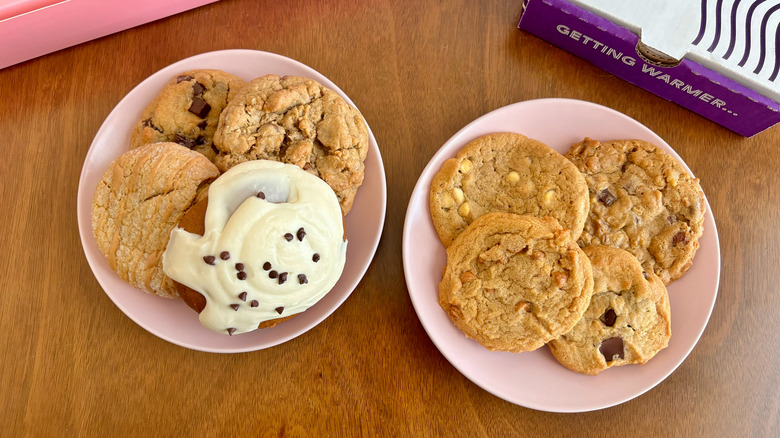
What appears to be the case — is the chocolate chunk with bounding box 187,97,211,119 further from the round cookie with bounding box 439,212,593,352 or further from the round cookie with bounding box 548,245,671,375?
the round cookie with bounding box 548,245,671,375

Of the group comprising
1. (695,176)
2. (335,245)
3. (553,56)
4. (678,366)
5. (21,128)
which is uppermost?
(553,56)

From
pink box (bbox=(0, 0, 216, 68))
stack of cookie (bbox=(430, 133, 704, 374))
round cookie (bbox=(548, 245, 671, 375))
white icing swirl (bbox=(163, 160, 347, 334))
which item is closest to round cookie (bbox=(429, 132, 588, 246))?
stack of cookie (bbox=(430, 133, 704, 374))

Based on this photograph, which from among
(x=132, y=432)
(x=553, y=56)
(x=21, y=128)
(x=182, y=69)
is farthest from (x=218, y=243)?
(x=553, y=56)

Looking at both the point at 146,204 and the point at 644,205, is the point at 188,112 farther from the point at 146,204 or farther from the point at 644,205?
the point at 644,205

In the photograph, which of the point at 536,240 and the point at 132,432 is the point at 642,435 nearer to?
the point at 536,240

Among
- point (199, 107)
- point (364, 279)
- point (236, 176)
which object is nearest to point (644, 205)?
point (364, 279)

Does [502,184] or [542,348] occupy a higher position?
[502,184]

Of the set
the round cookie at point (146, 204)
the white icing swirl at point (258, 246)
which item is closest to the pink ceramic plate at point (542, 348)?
the white icing swirl at point (258, 246)
